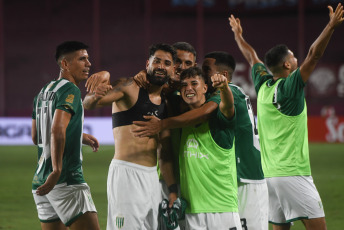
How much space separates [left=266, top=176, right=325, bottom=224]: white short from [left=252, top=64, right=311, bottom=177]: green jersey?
0.23 feet

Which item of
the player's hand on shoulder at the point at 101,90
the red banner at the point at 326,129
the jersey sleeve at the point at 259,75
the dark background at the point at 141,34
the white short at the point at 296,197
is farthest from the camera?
the dark background at the point at 141,34

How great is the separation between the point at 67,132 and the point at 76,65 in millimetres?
634

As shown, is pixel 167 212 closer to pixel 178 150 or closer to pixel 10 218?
pixel 178 150

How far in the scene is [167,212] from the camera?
4.57 m

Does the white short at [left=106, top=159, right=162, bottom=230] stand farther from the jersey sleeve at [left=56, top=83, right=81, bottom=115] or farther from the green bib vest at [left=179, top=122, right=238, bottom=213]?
the jersey sleeve at [left=56, top=83, right=81, bottom=115]

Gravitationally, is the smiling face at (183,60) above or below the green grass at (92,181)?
above

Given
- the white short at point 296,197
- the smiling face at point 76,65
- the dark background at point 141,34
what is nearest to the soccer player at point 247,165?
the white short at point 296,197

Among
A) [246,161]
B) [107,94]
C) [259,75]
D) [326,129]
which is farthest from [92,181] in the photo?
[326,129]

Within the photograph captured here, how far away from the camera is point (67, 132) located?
4848mm

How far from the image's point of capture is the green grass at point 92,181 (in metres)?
8.23

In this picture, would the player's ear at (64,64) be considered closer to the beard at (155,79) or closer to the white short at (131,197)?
the beard at (155,79)

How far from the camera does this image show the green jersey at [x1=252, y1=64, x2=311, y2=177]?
217 inches

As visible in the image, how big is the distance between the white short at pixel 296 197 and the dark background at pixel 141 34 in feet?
69.3

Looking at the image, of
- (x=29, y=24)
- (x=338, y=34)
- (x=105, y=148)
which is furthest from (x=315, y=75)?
(x=29, y=24)
